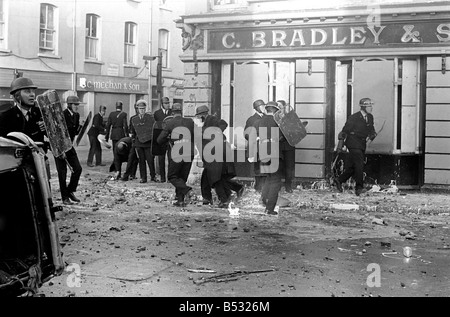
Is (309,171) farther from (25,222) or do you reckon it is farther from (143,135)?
(25,222)

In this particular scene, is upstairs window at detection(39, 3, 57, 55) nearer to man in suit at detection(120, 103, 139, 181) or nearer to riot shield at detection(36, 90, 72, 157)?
man in suit at detection(120, 103, 139, 181)

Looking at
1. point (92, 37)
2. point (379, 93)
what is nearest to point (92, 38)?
point (92, 37)

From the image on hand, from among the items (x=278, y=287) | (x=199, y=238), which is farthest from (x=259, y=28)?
(x=278, y=287)

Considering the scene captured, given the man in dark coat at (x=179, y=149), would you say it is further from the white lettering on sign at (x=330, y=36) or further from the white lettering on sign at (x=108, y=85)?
the white lettering on sign at (x=108, y=85)

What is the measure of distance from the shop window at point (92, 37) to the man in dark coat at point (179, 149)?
1916 cm

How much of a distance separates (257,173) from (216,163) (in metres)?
0.79

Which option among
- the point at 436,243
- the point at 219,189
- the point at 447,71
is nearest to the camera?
the point at 436,243

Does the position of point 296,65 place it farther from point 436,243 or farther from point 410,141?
point 436,243

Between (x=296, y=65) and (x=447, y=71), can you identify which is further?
(x=296, y=65)

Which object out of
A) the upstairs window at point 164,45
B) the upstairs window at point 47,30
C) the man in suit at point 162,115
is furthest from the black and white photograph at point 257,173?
the upstairs window at point 164,45

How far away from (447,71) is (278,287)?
9.93 m

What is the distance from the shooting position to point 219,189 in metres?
12.0

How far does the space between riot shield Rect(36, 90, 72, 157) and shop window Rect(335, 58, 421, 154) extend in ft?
24.2

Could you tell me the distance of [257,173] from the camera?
37.3 feet
